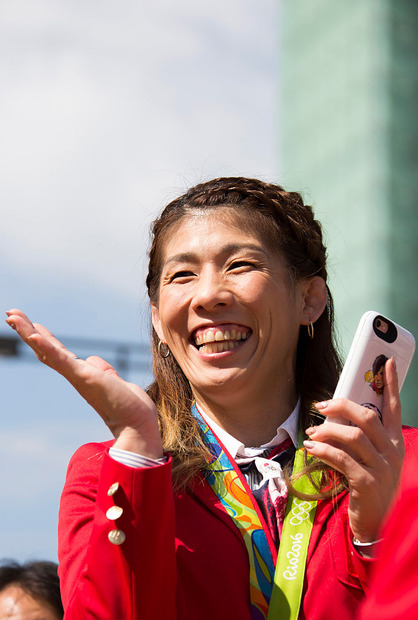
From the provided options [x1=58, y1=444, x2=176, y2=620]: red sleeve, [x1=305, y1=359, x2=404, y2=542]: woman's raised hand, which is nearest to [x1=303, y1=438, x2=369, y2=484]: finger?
[x1=305, y1=359, x2=404, y2=542]: woman's raised hand

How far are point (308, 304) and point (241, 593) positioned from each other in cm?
116

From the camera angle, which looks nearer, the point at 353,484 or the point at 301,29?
the point at 353,484

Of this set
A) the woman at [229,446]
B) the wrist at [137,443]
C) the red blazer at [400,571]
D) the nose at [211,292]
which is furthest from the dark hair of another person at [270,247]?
the red blazer at [400,571]

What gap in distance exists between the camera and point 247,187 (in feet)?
11.3

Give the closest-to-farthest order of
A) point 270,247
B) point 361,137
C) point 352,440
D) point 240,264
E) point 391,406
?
point 352,440 → point 391,406 → point 240,264 → point 270,247 → point 361,137

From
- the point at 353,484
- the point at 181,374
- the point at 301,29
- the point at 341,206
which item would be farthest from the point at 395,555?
the point at 301,29

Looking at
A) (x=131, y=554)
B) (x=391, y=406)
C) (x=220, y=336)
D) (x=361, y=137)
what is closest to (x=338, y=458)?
(x=391, y=406)

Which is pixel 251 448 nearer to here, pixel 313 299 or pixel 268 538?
pixel 268 538

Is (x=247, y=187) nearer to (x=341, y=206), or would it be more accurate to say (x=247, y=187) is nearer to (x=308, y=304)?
(x=308, y=304)

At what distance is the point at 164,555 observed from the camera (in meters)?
2.54

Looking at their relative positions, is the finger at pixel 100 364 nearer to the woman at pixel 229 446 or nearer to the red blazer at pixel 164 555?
the woman at pixel 229 446

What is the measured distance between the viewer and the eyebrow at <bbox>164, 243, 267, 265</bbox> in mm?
3234

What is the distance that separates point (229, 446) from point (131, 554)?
2.48ft

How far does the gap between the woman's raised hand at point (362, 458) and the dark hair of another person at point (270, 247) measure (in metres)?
0.71
